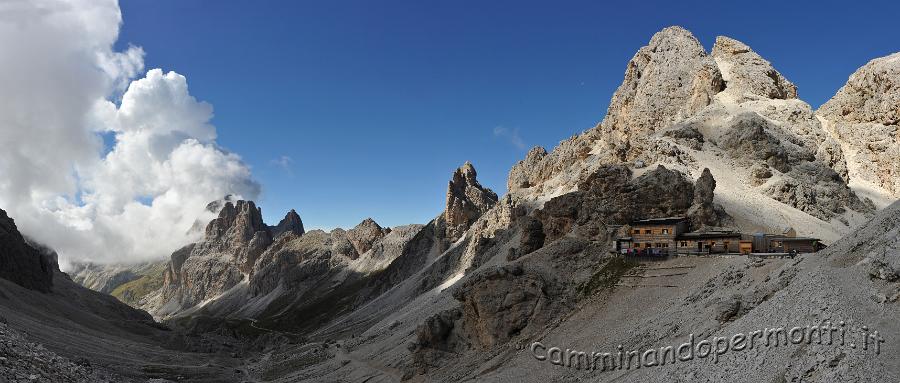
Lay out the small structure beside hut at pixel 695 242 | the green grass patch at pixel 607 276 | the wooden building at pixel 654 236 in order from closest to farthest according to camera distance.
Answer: the green grass patch at pixel 607 276 < the small structure beside hut at pixel 695 242 < the wooden building at pixel 654 236

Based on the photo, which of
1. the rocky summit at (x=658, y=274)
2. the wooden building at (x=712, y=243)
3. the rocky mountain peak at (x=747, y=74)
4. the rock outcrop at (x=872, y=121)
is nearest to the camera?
the rocky summit at (x=658, y=274)

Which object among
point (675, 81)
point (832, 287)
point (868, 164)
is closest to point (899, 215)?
point (832, 287)

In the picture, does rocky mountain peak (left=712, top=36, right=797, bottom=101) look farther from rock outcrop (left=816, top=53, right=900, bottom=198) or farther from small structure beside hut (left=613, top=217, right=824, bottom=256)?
small structure beside hut (left=613, top=217, right=824, bottom=256)

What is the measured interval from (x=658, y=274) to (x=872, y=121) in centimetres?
10277

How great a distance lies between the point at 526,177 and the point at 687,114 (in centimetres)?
6966

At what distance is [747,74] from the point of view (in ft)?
472

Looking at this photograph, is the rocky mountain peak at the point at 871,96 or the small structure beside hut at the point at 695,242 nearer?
the small structure beside hut at the point at 695,242

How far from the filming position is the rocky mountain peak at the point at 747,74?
137750mm

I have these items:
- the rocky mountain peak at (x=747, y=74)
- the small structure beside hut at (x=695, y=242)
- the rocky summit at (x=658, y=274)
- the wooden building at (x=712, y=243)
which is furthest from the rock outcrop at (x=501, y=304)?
the rocky mountain peak at (x=747, y=74)

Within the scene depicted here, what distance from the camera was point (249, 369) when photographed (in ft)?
368

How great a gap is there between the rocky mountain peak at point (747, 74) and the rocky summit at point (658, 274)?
2.10 feet

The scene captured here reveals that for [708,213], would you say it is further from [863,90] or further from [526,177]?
[526,177]

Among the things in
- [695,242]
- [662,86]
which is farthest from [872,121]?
[695,242]

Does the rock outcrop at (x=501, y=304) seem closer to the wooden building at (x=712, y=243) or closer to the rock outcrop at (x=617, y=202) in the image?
the rock outcrop at (x=617, y=202)
